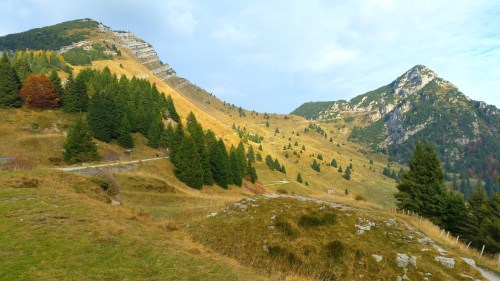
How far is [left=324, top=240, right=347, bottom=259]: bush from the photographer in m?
23.1

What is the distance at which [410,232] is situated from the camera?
2675cm

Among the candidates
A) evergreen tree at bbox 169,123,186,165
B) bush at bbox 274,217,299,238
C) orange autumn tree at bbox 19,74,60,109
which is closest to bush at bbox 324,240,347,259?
bush at bbox 274,217,299,238

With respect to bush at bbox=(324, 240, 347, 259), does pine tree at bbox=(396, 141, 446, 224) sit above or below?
above

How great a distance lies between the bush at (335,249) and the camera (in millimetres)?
23087

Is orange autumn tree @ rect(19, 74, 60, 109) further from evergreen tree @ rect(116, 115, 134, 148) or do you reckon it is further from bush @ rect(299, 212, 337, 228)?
bush @ rect(299, 212, 337, 228)

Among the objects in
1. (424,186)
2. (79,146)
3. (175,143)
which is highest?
(424,186)

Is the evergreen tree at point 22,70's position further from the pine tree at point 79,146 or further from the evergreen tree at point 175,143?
the evergreen tree at point 175,143

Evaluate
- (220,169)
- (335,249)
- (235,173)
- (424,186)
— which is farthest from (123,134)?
(335,249)

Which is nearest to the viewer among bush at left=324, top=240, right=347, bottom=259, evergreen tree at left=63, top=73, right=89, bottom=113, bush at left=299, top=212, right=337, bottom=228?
bush at left=324, top=240, right=347, bottom=259

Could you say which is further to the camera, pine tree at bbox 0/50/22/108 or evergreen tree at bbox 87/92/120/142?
evergreen tree at bbox 87/92/120/142

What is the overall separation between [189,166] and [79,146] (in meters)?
22.8

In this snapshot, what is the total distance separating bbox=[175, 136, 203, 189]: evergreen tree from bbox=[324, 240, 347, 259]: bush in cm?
4960

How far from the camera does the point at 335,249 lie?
2361 cm

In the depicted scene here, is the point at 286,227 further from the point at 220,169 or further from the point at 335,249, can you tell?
the point at 220,169
